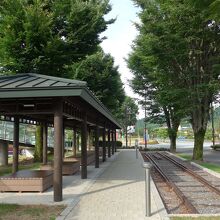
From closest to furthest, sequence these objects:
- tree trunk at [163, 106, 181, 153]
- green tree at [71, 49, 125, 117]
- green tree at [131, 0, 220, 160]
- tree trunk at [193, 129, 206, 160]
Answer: green tree at [131, 0, 220, 160], tree trunk at [193, 129, 206, 160], green tree at [71, 49, 125, 117], tree trunk at [163, 106, 181, 153]

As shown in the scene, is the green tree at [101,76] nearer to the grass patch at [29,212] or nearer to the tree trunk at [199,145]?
the tree trunk at [199,145]

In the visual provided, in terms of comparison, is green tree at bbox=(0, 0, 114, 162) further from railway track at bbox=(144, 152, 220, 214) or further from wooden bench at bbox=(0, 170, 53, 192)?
wooden bench at bbox=(0, 170, 53, 192)

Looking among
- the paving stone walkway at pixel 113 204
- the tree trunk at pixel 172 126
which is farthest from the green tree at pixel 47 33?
the tree trunk at pixel 172 126

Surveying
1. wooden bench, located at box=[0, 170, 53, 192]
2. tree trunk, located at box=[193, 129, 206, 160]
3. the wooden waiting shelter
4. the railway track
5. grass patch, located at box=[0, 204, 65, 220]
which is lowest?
the railway track

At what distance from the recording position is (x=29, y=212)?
909 cm

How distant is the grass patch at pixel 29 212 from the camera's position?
855 cm

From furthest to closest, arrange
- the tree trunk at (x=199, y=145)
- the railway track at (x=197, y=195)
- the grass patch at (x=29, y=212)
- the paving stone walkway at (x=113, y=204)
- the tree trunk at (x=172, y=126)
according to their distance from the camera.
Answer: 1. the tree trunk at (x=172, y=126)
2. the tree trunk at (x=199, y=145)
3. the railway track at (x=197, y=195)
4. the paving stone walkway at (x=113, y=204)
5. the grass patch at (x=29, y=212)

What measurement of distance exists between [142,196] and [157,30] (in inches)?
649

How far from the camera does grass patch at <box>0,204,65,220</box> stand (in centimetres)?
855

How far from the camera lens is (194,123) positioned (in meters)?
28.8

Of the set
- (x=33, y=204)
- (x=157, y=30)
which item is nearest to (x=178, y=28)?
(x=157, y=30)

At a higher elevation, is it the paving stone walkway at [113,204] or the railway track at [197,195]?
the paving stone walkway at [113,204]

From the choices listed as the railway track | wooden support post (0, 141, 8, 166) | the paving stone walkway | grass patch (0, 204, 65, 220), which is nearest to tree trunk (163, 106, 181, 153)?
wooden support post (0, 141, 8, 166)

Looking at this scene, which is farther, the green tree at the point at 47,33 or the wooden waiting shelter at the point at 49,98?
the green tree at the point at 47,33
